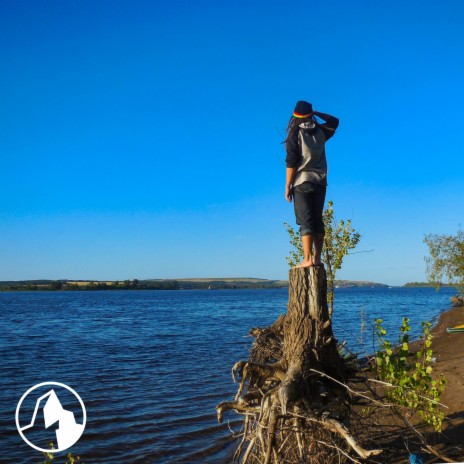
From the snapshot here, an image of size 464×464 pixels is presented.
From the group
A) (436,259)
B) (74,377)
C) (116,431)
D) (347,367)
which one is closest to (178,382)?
(74,377)

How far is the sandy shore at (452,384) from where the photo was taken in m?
8.55

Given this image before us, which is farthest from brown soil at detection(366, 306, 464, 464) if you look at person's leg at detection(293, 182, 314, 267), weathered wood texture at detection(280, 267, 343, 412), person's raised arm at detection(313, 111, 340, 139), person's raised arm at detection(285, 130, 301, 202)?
person's raised arm at detection(313, 111, 340, 139)

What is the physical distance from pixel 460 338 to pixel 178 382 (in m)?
11.8

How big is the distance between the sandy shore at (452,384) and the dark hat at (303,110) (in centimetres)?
508

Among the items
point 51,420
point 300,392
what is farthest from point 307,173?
point 51,420

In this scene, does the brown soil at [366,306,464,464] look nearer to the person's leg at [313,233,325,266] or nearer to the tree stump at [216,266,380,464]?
the tree stump at [216,266,380,464]

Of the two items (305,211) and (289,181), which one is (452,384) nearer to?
(305,211)

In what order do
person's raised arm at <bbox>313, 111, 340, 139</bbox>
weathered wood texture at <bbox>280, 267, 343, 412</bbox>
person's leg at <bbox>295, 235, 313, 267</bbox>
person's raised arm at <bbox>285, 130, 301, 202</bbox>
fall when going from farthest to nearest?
person's raised arm at <bbox>313, 111, 340, 139</bbox>
person's raised arm at <bbox>285, 130, 301, 202</bbox>
person's leg at <bbox>295, 235, 313, 267</bbox>
weathered wood texture at <bbox>280, 267, 343, 412</bbox>

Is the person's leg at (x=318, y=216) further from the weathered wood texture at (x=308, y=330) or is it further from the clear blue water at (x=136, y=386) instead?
the clear blue water at (x=136, y=386)

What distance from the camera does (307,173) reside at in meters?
7.31

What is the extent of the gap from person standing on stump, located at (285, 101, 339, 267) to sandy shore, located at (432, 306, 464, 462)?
356 cm

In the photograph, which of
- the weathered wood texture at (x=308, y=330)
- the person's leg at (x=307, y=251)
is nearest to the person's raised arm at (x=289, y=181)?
the person's leg at (x=307, y=251)

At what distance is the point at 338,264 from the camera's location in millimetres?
13102

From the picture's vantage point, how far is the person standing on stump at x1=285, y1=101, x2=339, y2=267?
23.8ft
